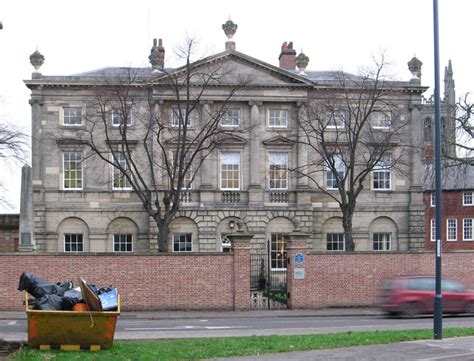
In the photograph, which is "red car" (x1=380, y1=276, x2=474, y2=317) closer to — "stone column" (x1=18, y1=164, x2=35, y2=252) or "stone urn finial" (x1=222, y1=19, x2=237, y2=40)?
"stone column" (x1=18, y1=164, x2=35, y2=252)

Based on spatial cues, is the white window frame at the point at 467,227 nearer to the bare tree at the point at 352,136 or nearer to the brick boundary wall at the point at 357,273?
the bare tree at the point at 352,136

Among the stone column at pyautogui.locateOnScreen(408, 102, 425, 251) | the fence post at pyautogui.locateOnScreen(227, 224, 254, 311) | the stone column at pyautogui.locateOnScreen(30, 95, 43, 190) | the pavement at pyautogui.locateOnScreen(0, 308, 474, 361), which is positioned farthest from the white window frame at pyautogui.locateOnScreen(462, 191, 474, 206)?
the pavement at pyautogui.locateOnScreen(0, 308, 474, 361)

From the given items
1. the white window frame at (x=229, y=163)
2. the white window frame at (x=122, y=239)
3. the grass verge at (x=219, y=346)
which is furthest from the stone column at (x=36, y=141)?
the grass verge at (x=219, y=346)

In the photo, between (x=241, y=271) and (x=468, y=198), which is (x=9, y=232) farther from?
(x=468, y=198)

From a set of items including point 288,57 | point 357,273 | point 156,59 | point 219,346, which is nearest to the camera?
point 219,346

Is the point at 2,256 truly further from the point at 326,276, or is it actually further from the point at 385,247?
the point at 385,247

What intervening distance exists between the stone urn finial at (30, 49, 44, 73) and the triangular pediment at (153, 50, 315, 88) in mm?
7991

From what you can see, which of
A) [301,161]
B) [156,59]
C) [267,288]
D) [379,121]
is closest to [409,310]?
[267,288]

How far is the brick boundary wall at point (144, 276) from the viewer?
32.2m

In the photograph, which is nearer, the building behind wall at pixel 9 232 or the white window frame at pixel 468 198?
the building behind wall at pixel 9 232

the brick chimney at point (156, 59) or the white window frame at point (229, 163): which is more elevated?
the brick chimney at point (156, 59)

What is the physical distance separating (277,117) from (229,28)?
6.61 metres

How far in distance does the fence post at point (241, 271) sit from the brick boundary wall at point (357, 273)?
2089mm

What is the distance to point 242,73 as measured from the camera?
5044 centimetres
